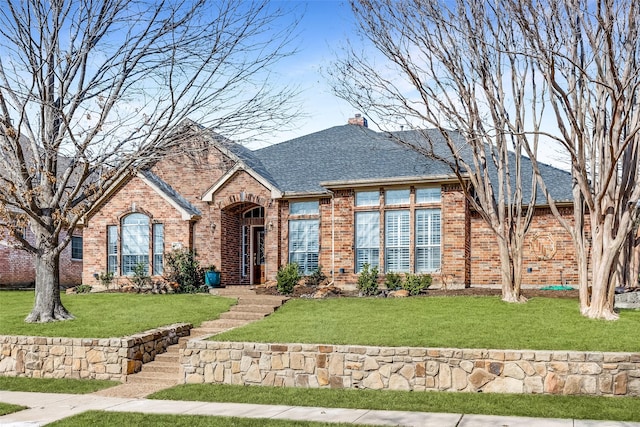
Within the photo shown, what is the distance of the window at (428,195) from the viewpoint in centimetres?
2069

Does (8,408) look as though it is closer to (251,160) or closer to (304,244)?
(304,244)

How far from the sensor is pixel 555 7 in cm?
1338

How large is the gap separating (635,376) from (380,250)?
11.4 meters

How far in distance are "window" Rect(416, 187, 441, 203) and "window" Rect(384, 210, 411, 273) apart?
2.05 feet

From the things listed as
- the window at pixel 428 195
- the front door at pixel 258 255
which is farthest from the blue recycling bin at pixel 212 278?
the window at pixel 428 195

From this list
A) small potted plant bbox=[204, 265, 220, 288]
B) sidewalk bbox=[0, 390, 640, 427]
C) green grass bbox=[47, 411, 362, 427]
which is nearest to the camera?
sidewalk bbox=[0, 390, 640, 427]

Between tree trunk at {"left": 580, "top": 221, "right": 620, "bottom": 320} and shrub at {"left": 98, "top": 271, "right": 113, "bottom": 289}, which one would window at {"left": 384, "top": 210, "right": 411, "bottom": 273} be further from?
shrub at {"left": 98, "top": 271, "right": 113, "bottom": 289}

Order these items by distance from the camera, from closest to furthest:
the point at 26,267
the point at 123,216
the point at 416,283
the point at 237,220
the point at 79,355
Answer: the point at 79,355
the point at 416,283
the point at 123,216
the point at 237,220
the point at 26,267

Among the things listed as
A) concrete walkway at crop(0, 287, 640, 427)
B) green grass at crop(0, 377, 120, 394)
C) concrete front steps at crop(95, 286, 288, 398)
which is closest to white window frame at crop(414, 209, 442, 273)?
concrete front steps at crop(95, 286, 288, 398)

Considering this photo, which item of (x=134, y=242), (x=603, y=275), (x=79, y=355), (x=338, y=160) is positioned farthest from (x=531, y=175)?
(x=79, y=355)

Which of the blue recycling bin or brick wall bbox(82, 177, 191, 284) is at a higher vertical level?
brick wall bbox(82, 177, 191, 284)

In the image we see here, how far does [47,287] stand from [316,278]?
28.0 feet

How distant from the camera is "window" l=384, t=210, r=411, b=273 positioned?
21062 mm

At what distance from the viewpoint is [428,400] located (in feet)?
34.3
